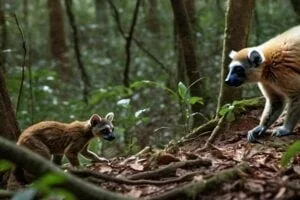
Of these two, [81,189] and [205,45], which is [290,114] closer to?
[81,189]

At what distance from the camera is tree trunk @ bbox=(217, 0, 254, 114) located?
8.64 m

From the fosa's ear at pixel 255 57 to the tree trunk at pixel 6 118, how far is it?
3.18m

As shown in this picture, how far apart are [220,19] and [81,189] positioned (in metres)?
13.3

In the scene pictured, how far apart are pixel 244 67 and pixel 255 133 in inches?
37.8

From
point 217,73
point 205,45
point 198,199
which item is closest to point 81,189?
point 198,199

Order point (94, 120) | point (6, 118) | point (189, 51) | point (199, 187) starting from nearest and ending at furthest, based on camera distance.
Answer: point (199, 187) → point (6, 118) → point (94, 120) → point (189, 51)

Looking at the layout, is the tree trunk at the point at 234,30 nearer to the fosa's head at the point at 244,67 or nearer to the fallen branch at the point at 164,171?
the fosa's head at the point at 244,67

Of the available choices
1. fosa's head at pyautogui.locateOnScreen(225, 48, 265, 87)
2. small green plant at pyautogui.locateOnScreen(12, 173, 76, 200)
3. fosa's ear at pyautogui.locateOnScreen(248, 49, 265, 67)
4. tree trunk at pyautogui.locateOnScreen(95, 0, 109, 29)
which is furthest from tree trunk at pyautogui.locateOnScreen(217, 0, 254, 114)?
tree trunk at pyautogui.locateOnScreen(95, 0, 109, 29)

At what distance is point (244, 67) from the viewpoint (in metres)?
Answer: 8.12

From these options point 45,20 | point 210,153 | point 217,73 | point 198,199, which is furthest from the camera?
point 45,20

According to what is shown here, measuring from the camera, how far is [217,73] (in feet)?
49.9

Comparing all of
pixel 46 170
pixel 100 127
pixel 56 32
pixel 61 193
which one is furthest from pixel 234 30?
pixel 56 32

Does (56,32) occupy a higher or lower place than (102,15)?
lower

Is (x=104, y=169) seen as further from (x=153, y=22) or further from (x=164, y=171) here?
(x=153, y=22)
